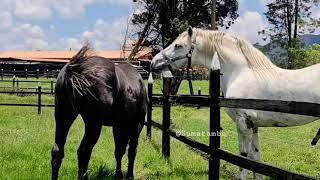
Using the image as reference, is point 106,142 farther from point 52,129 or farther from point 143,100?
point 143,100

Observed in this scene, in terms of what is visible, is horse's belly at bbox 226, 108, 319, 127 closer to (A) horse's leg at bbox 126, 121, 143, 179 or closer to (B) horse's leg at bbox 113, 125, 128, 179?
(A) horse's leg at bbox 126, 121, 143, 179

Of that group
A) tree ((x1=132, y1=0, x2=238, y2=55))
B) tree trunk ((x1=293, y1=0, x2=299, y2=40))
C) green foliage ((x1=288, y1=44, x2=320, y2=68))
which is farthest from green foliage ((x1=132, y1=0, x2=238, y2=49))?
tree trunk ((x1=293, y1=0, x2=299, y2=40))

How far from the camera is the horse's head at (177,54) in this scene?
6.76m

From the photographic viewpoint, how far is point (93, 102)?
5.17m

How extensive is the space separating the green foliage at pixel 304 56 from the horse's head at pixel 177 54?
1118 inches

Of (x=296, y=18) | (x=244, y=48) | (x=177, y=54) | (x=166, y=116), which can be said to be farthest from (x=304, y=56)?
(x=244, y=48)

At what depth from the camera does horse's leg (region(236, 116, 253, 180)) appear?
231 inches

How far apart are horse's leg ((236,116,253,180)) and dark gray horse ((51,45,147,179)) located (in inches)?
55.0

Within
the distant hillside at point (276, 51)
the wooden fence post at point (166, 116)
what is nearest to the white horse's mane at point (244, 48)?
the wooden fence post at point (166, 116)

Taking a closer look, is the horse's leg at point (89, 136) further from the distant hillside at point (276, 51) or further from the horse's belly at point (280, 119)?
the distant hillside at point (276, 51)

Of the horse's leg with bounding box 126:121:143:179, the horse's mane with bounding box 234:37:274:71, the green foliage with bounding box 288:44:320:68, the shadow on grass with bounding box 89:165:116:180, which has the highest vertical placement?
the green foliage with bounding box 288:44:320:68

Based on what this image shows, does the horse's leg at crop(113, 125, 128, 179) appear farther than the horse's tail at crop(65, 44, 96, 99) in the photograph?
Yes

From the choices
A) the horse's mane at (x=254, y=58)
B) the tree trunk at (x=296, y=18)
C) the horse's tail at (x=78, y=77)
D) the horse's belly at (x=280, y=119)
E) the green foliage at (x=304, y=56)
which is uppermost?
the tree trunk at (x=296, y=18)

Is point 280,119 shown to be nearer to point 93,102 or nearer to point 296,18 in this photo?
point 93,102
